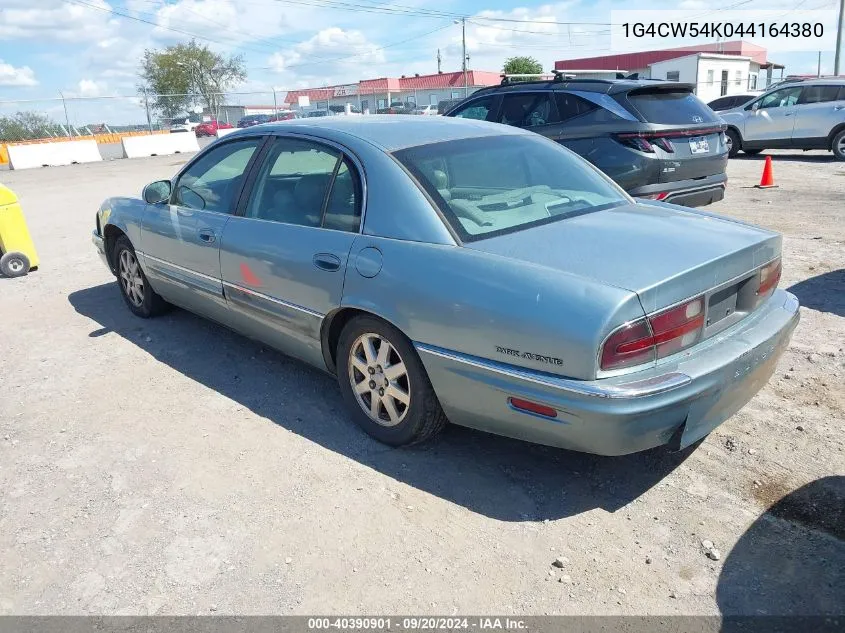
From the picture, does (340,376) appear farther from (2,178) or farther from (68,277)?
(2,178)

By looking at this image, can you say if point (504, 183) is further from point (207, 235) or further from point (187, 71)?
point (187, 71)

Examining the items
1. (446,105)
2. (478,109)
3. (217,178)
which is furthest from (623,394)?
(446,105)

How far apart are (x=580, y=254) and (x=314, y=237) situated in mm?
1460

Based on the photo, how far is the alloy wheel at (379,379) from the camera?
3.37 metres

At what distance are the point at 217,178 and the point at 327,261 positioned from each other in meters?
1.53

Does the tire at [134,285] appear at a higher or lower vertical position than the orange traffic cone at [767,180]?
higher

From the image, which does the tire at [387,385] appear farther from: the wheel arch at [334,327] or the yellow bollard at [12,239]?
the yellow bollard at [12,239]

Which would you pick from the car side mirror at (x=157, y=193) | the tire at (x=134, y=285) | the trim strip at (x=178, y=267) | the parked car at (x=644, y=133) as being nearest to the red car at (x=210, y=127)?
the parked car at (x=644, y=133)

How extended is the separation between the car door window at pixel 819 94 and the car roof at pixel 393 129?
42.7 feet

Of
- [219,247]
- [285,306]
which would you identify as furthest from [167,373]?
[285,306]

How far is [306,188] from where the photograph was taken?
3.88 meters

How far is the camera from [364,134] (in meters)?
3.76

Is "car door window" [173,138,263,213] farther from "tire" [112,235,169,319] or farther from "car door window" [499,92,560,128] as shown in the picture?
"car door window" [499,92,560,128]

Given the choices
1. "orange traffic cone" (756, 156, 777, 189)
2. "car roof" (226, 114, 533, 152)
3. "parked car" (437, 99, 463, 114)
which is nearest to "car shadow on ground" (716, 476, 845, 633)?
"car roof" (226, 114, 533, 152)
